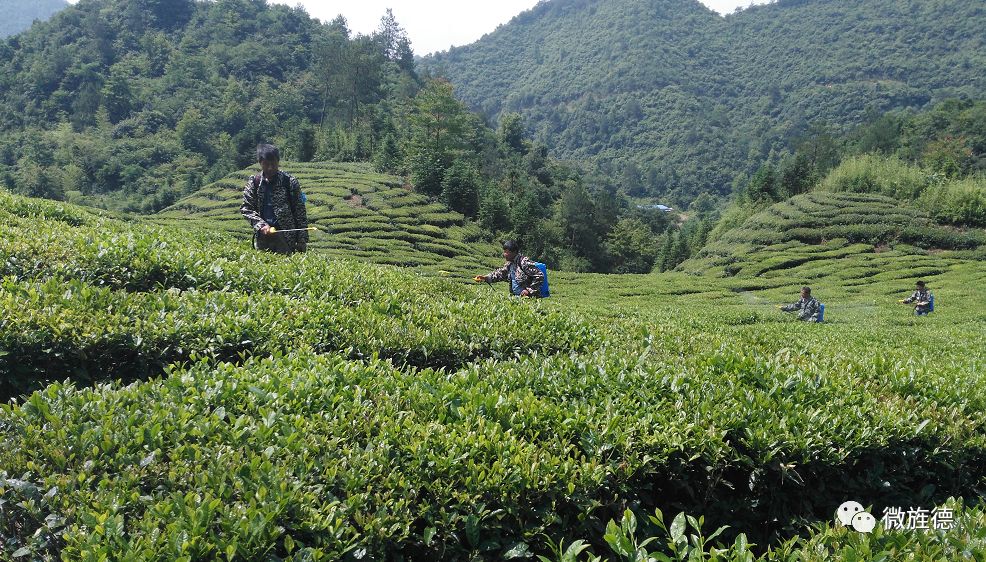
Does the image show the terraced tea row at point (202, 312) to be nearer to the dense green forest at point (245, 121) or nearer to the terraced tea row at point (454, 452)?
the terraced tea row at point (454, 452)

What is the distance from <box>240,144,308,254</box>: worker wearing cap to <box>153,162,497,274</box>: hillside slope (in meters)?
16.8

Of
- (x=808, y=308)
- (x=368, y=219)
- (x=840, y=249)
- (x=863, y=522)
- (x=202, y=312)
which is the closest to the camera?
(x=863, y=522)

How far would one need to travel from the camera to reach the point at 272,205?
785 cm

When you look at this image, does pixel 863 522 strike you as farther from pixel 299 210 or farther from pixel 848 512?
pixel 299 210

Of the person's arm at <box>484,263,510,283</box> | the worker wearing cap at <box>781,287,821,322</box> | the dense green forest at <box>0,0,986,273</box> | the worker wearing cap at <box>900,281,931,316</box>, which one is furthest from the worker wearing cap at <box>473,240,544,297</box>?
the dense green forest at <box>0,0,986,273</box>

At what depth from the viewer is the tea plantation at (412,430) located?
2492mm

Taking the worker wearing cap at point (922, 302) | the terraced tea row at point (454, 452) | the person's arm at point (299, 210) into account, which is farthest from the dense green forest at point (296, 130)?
the terraced tea row at point (454, 452)

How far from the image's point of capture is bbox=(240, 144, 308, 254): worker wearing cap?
7.57 m

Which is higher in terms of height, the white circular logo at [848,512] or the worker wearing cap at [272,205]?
the worker wearing cap at [272,205]

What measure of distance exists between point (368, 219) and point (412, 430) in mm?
29318

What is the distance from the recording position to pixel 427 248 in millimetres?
30141

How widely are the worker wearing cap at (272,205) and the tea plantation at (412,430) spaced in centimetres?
167

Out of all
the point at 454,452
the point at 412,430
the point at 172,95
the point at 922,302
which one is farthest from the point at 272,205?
the point at 172,95

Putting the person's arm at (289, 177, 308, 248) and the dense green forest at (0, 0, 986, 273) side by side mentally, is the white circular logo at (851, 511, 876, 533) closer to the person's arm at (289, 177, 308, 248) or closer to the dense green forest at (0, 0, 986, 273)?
the person's arm at (289, 177, 308, 248)
